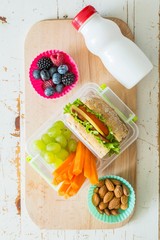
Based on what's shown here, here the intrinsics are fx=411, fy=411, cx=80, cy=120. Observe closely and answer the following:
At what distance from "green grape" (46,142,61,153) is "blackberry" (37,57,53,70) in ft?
0.71

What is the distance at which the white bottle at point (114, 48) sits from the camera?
1115 mm

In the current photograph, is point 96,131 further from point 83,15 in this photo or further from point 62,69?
point 83,15

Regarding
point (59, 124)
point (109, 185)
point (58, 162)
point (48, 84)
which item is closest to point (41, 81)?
point (48, 84)

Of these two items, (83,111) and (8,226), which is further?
(8,226)

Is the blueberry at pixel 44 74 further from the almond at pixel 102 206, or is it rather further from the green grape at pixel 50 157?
the almond at pixel 102 206

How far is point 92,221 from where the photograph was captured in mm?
1221

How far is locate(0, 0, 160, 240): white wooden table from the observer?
1.21m

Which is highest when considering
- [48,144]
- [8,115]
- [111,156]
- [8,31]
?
[8,31]

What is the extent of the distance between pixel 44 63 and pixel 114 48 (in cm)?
20

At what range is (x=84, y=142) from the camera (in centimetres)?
117

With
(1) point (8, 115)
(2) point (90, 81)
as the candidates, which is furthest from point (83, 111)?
(1) point (8, 115)

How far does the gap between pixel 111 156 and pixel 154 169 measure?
14 cm

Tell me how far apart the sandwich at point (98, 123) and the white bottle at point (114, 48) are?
10cm

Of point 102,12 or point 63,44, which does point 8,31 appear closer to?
point 63,44
